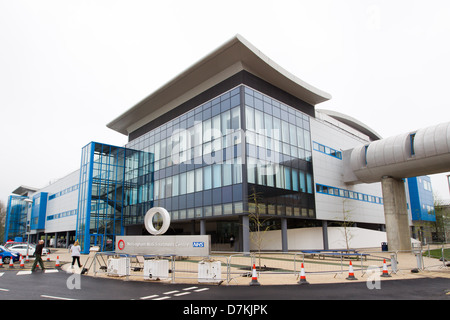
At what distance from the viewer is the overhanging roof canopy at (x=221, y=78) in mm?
30078

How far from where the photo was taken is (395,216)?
1353 inches

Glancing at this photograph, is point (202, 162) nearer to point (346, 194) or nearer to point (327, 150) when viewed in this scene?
point (327, 150)

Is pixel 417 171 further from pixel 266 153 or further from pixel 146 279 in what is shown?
pixel 146 279

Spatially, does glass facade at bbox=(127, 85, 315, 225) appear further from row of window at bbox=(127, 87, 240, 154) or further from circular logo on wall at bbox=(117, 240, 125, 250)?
circular logo on wall at bbox=(117, 240, 125, 250)

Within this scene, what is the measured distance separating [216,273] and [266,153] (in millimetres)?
18715

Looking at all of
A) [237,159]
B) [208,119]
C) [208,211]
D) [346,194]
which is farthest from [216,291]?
[346,194]

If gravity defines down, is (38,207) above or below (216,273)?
above

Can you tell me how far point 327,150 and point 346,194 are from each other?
629 cm

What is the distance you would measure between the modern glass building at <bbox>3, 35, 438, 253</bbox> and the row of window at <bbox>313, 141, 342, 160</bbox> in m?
0.23

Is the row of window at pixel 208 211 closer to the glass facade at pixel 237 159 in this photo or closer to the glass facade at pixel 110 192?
the glass facade at pixel 237 159

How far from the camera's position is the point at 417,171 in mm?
32812

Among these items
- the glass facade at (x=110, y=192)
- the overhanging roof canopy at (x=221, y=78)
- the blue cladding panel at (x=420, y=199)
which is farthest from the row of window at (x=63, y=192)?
the blue cladding panel at (x=420, y=199)

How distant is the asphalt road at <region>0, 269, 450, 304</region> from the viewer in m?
10.0
